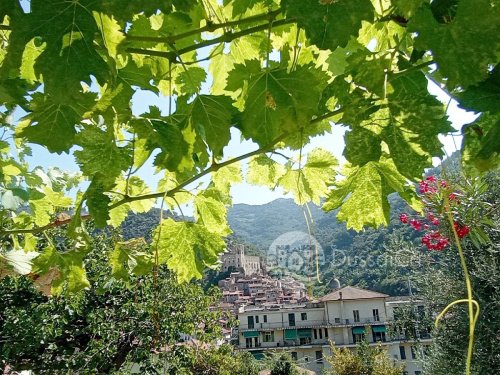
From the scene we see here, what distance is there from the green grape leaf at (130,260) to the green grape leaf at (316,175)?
599 mm

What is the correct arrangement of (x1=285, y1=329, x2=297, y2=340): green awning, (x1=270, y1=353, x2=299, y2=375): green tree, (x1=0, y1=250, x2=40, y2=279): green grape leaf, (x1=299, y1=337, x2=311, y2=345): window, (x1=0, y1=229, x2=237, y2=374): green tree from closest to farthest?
(x1=0, y1=250, x2=40, y2=279): green grape leaf
(x1=0, y1=229, x2=237, y2=374): green tree
(x1=270, y1=353, x2=299, y2=375): green tree
(x1=299, y1=337, x2=311, y2=345): window
(x1=285, y1=329, x2=297, y2=340): green awning

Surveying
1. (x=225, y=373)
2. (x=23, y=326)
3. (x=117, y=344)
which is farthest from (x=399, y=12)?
(x=225, y=373)

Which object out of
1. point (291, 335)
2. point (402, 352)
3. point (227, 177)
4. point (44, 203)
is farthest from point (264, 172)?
point (291, 335)

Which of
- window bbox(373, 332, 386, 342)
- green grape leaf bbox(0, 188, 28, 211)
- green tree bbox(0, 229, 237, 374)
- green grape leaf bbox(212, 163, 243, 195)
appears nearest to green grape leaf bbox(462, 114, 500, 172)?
green grape leaf bbox(212, 163, 243, 195)

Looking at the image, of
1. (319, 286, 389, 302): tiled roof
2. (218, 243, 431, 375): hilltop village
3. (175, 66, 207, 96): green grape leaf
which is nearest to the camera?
(175, 66, 207, 96): green grape leaf

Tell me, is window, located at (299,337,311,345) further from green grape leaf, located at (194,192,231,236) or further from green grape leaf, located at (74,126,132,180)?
green grape leaf, located at (74,126,132,180)

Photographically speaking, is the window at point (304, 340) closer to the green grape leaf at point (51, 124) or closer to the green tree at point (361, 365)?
the green tree at point (361, 365)

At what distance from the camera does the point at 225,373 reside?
13.2 m

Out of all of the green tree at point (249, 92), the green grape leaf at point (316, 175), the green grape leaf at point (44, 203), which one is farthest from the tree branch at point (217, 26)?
the green grape leaf at point (44, 203)

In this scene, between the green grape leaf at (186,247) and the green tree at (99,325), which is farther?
the green tree at (99,325)

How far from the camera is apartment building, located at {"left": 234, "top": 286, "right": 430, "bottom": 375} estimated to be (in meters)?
35.7

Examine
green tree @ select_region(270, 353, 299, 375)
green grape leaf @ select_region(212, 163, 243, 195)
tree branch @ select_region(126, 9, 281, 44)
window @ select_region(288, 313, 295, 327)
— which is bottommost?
green tree @ select_region(270, 353, 299, 375)

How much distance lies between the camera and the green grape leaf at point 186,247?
1365 millimetres

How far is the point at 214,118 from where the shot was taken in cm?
96
